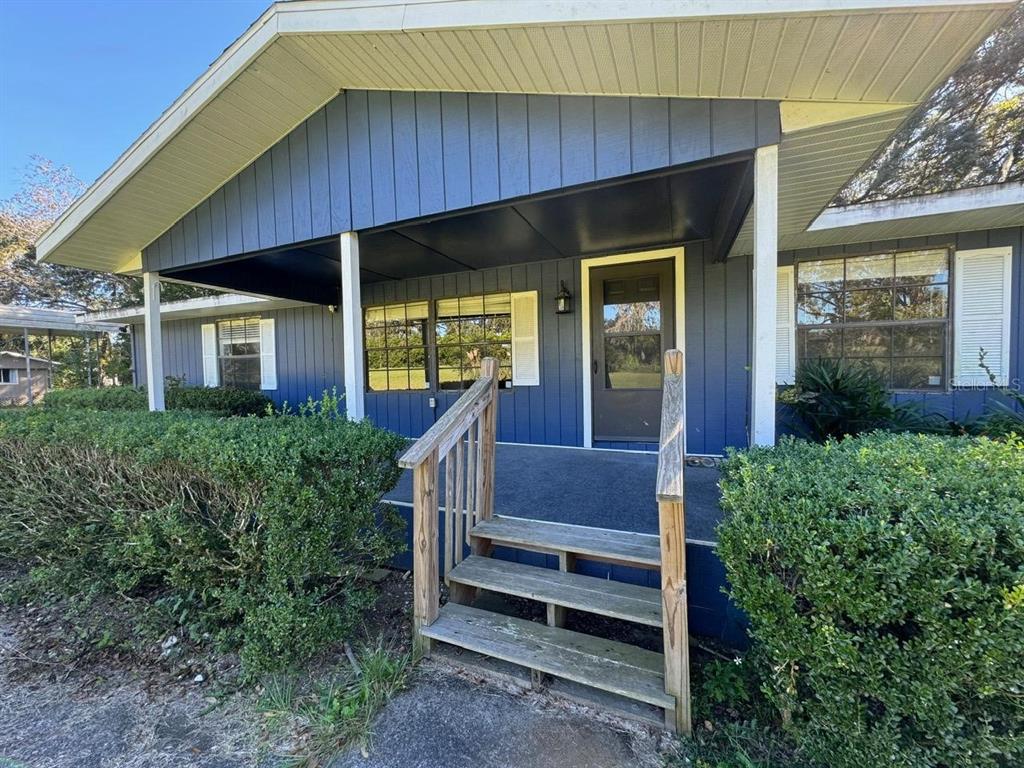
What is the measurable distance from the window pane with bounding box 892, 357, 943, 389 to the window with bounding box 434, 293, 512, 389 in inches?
144

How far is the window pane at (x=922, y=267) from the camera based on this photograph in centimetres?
368

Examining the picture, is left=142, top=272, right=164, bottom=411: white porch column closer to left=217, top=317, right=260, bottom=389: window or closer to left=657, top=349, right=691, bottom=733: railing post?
left=217, top=317, right=260, bottom=389: window

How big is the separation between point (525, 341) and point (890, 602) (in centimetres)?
385

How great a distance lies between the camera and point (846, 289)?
392 cm

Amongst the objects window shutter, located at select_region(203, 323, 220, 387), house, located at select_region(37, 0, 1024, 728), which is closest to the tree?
house, located at select_region(37, 0, 1024, 728)

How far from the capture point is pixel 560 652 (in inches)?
69.4

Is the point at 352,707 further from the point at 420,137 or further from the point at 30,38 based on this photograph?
the point at 30,38

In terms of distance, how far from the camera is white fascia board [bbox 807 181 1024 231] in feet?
9.93

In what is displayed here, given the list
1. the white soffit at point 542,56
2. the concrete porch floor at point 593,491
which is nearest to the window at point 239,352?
the white soffit at point 542,56

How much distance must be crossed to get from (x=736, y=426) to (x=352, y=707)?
3.67 m

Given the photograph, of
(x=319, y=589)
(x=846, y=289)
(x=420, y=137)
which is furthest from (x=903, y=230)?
(x=319, y=589)

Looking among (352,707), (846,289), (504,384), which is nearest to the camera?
(352,707)

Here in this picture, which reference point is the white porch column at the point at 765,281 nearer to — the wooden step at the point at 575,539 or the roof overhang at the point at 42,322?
the wooden step at the point at 575,539

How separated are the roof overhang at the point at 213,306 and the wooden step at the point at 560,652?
17.0 ft
